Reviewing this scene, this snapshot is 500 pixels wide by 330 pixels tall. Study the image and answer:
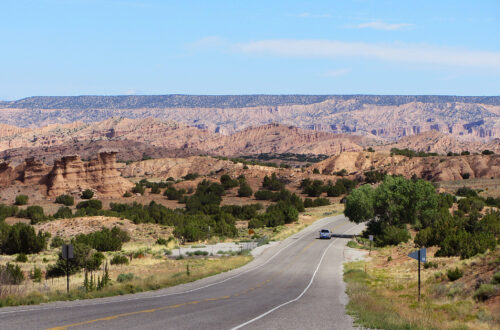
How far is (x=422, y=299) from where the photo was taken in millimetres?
24000

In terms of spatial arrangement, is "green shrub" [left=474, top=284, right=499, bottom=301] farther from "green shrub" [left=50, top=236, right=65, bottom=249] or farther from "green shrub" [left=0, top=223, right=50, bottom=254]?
"green shrub" [left=50, top=236, right=65, bottom=249]

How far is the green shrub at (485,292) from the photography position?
70.6 feet

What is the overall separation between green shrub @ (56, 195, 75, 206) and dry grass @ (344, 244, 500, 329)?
187 ft

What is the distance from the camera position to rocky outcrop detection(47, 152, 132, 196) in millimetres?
91500

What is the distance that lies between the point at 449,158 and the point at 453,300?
108598 mm

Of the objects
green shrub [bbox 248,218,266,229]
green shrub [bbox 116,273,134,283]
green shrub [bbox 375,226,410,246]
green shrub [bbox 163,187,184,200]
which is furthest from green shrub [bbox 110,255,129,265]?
green shrub [bbox 163,187,184,200]

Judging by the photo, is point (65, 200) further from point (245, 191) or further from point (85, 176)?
point (245, 191)

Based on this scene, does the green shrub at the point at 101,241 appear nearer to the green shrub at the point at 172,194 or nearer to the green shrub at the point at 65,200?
the green shrub at the point at 65,200

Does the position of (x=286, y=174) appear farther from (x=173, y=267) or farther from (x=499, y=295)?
(x=499, y=295)

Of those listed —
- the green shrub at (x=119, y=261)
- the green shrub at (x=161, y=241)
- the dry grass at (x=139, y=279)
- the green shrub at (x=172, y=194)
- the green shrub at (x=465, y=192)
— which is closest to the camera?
the dry grass at (x=139, y=279)

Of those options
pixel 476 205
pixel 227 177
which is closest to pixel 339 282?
pixel 476 205

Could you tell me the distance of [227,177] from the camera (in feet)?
395

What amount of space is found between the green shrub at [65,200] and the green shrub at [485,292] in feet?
236

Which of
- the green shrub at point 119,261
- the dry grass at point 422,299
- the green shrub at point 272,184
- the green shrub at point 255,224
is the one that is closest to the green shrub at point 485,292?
the dry grass at point 422,299
